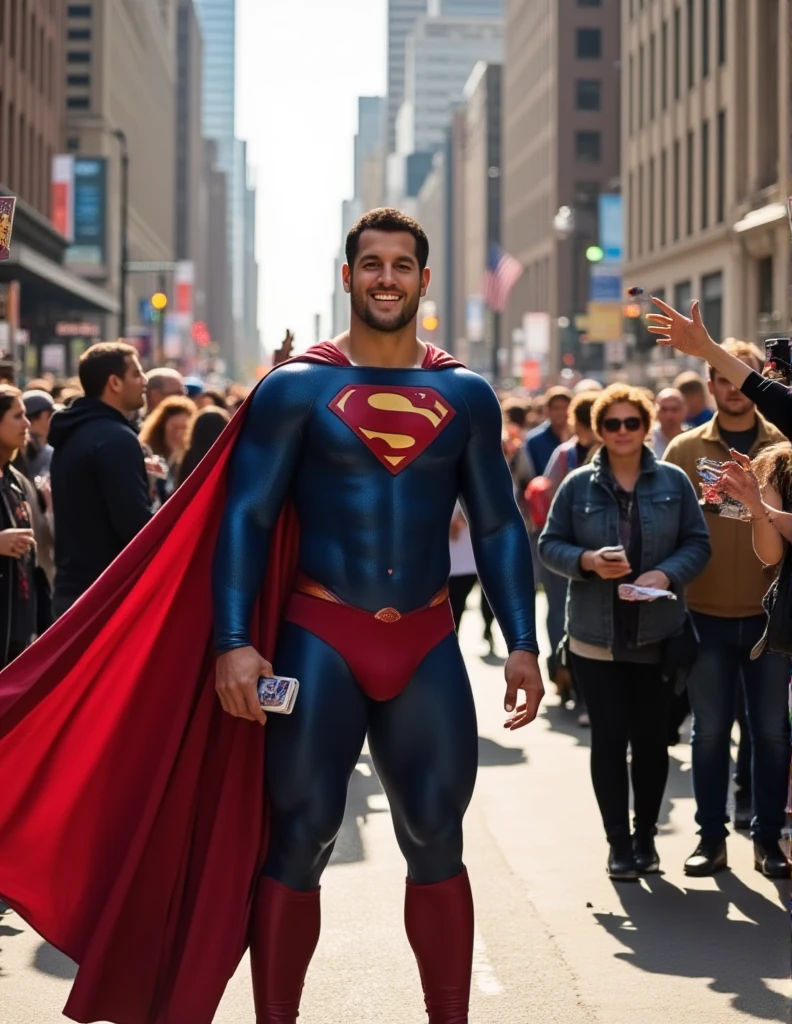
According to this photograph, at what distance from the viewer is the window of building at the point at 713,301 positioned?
170ft

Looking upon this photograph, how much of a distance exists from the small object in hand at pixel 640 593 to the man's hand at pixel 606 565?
2.6 inches

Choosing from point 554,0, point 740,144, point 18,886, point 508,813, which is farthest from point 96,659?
point 554,0

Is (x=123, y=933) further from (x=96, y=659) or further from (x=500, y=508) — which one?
(x=500, y=508)

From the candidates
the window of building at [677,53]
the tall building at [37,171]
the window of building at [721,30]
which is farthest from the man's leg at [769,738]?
the window of building at [677,53]

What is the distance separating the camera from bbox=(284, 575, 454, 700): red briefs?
15.4 feet

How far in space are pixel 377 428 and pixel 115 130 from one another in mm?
78152

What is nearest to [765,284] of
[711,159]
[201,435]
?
[711,159]

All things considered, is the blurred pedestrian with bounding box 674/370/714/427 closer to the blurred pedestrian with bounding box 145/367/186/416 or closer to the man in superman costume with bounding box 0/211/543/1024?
the blurred pedestrian with bounding box 145/367/186/416

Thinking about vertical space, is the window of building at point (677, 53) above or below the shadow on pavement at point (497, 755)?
above

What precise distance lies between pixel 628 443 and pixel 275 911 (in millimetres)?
3645

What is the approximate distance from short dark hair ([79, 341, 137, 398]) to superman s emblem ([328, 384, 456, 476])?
11.5ft

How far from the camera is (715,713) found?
307 inches

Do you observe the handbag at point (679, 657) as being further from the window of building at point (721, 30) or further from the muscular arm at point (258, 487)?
the window of building at point (721, 30)

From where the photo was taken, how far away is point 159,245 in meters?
138
